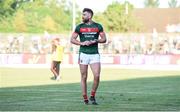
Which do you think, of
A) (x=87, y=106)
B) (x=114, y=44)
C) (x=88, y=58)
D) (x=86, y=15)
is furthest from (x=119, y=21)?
(x=87, y=106)

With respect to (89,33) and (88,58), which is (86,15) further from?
(88,58)

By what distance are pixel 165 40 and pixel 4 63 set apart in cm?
1521

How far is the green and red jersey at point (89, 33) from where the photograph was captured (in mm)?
15281

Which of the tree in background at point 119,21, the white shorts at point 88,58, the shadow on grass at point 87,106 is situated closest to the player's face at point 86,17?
the white shorts at point 88,58

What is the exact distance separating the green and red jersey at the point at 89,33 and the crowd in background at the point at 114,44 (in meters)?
41.1

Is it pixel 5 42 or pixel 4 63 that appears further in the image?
pixel 5 42

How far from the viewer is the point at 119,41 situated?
191 feet

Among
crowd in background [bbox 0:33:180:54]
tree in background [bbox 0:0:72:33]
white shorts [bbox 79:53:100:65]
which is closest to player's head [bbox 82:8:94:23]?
white shorts [bbox 79:53:100:65]

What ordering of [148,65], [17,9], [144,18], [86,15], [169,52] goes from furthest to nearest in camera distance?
[144,18], [17,9], [169,52], [148,65], [86,15]

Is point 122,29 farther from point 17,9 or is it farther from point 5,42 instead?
point 5,42

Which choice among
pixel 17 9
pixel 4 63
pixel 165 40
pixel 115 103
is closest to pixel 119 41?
pixel 165 40

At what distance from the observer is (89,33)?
15289 mm

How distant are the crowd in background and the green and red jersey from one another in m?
41.1

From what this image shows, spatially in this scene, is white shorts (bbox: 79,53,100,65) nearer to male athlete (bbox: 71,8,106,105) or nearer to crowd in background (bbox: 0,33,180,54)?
male athlete (bbox: 71,8,106,105)
